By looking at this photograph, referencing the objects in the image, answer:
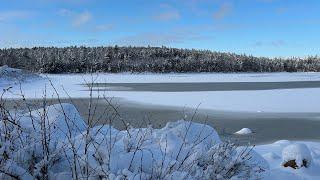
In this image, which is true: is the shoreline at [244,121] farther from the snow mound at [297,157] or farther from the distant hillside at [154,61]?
the distant hillside at [154,61]

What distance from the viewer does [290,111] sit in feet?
55.4

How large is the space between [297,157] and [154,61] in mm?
109524

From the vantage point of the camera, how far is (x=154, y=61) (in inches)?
4547

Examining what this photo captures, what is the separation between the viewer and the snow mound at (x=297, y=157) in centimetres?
622

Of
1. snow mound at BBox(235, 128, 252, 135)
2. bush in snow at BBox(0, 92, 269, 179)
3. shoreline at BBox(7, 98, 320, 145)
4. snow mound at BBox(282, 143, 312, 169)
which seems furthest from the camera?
snow mound at BBox(235, 128, 252, 135)

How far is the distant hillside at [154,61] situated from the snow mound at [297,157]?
84.6 meters

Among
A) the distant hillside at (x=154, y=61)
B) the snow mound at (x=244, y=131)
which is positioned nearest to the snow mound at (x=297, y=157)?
the snow mound at (x=244, y=131)

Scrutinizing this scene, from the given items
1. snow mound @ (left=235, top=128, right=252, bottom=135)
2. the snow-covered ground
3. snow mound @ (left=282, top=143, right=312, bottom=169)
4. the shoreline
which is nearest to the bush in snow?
the snow-covered ground

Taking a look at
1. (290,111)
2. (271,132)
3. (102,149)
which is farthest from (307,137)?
(102,149)

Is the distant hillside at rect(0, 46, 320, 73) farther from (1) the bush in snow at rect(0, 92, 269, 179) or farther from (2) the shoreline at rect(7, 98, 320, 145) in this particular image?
(1) the bush in snow at rect(0, 92, 269, 179)

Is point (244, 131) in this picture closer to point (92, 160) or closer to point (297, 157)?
point (297, 157)

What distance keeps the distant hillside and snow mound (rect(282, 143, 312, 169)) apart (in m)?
84.6

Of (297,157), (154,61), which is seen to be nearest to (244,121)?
(297,157)

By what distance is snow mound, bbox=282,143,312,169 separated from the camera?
6.22 m
